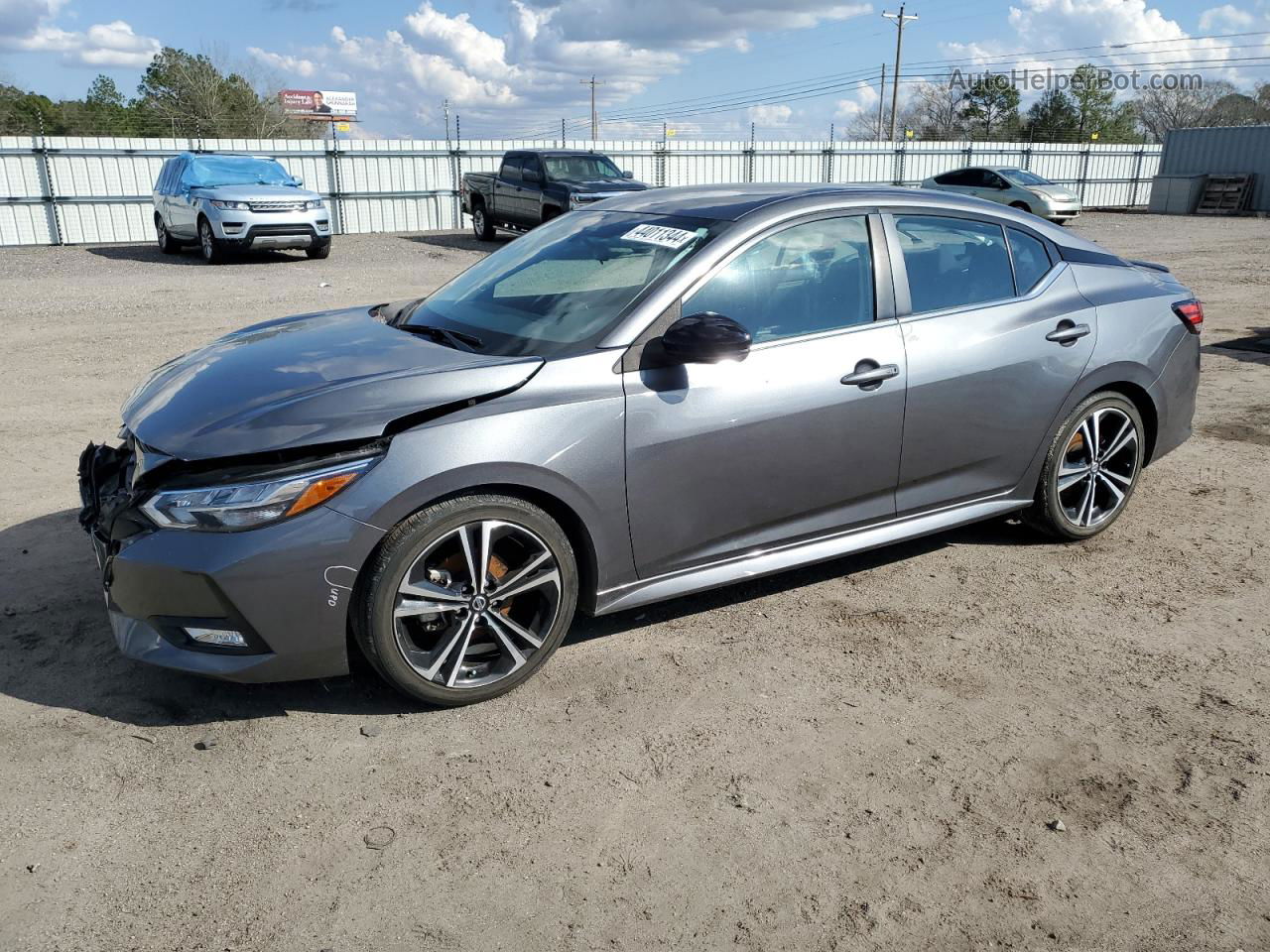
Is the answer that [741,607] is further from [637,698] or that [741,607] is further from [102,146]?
[102,146]

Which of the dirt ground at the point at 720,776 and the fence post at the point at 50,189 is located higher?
the fence post at the point at 50,189

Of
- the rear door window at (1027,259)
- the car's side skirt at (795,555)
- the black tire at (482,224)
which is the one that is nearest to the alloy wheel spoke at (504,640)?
the car's side skirt at (795,555)

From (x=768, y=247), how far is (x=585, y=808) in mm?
2188

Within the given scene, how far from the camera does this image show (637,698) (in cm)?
359

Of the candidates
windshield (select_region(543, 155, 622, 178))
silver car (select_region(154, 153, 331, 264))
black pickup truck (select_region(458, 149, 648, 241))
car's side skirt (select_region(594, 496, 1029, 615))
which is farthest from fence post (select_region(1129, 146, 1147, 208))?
car's side skirt (select_region(594, 496, 1029, 615))

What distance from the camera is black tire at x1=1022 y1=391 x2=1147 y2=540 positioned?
15.6 feet

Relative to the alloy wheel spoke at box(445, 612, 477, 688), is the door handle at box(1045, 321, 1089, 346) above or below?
above

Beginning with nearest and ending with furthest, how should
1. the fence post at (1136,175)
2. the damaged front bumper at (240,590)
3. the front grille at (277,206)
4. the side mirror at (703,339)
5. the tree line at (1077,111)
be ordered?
1. the damaged front bumper at (240,590)
2. the side mirror at (703,339)
3. the front grille at (277,206)
4. the fence post at (1136,175)
5. the tree line at (1077,111)

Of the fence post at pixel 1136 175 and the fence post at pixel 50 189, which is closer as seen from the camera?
the fence post at pixel 50 189

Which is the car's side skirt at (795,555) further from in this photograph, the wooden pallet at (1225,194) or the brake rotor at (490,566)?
the wooden pallet at (1225,194)

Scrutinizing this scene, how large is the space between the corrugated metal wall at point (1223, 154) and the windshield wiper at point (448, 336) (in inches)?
1452

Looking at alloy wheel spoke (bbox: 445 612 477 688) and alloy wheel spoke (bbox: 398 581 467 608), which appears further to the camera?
alloy wheel spoke (bbox: 445 612 477 688)

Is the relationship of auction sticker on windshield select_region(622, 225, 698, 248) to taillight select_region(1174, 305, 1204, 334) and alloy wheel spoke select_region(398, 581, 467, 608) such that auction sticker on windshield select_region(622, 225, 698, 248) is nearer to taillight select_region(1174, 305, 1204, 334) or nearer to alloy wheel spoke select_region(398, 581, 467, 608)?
alloy wheel spoke select_region(398, 581, 467, 608)

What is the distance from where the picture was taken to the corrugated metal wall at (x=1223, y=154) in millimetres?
33500
